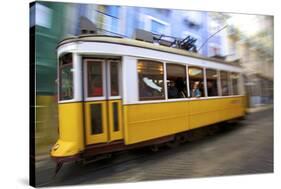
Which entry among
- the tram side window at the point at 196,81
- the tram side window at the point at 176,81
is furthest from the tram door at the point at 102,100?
the tram side window at the point at 196,81

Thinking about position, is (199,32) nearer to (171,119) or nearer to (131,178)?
(171,119)

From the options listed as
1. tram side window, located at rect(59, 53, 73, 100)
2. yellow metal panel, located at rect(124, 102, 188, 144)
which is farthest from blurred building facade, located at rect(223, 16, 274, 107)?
tram side window, located at rect(59, 53, 73, 100)

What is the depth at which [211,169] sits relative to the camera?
3838mm

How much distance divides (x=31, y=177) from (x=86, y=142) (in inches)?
27.9

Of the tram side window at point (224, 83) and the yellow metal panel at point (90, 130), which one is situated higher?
the tram side window at point (224, 83)

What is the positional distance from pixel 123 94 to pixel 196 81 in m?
1.03

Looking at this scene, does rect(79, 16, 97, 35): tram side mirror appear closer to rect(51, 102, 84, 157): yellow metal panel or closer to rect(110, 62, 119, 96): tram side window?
rect(110, 62, 119, 96): tram side window

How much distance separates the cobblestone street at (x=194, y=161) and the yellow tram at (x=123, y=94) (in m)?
0.18

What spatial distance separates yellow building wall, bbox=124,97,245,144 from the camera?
3.38 m

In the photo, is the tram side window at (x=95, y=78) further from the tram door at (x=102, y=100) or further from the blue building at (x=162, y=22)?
the blue building at (x=162, y=22)

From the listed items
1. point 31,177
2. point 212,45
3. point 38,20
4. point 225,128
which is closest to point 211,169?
point 225,128

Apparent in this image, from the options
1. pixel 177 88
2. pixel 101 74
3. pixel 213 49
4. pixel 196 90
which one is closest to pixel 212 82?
pixel 196 90

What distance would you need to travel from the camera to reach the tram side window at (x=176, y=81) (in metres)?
3.61

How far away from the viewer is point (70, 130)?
3.13 meters
